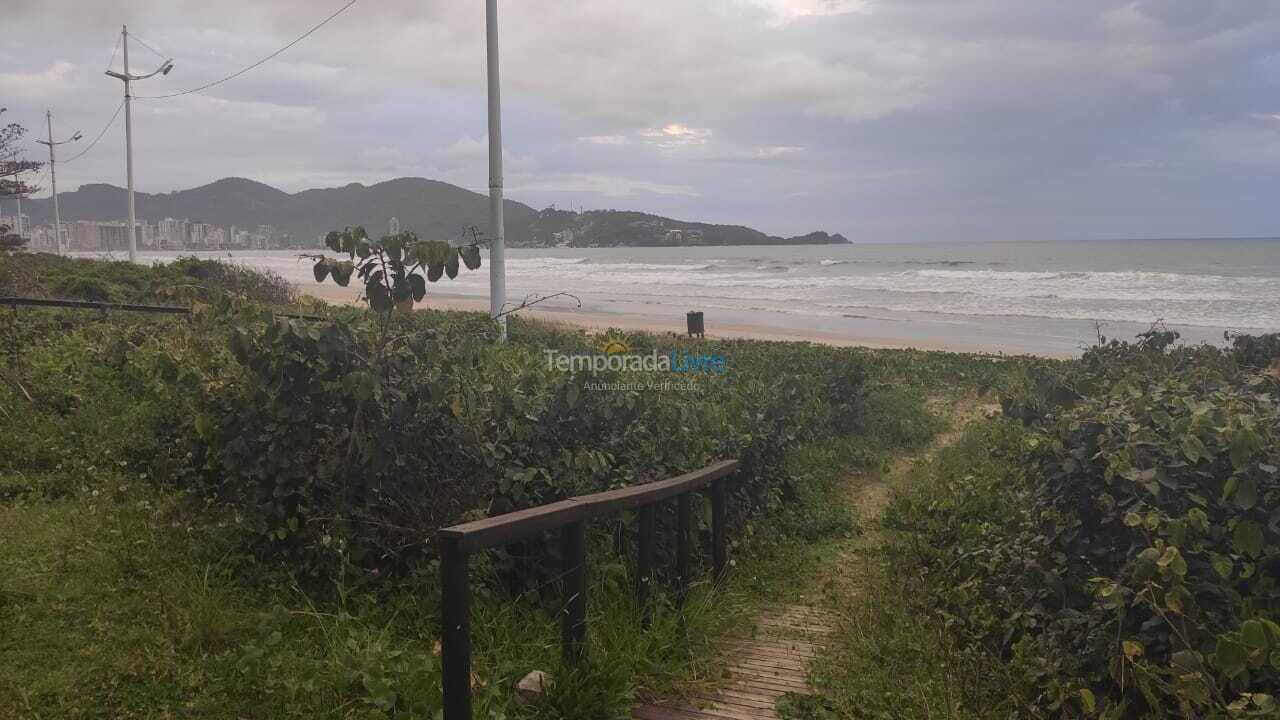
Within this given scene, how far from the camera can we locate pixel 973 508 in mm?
5930

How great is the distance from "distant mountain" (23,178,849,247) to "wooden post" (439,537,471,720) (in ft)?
87.0

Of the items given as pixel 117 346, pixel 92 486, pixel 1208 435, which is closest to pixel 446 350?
pixel 92 486

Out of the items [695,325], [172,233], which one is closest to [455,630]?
[695,325]

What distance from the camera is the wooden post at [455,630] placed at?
8.53 feet

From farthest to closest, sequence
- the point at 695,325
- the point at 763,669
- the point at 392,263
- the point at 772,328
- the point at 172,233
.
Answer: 1. the point at 172,233
2. the point at 772,328
3. the point at 695,325
4. the point at 392,263
5. the point at 763,669

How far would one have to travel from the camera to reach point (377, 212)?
5428cm

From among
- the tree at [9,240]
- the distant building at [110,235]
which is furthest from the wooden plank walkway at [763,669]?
the distant building at [110,235]

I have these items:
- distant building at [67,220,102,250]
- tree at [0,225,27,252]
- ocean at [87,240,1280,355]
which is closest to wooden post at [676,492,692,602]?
ocean at [87,240,1280,355]

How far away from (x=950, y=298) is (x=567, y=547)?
1365 inches

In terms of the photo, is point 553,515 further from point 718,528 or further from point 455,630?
point 718,528

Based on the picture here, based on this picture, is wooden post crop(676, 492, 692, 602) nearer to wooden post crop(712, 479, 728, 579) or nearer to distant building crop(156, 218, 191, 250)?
wooden post crop(712, 479, 728, 579)

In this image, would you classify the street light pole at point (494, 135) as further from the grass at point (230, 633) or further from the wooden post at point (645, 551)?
the wooden post at point (645, 551)

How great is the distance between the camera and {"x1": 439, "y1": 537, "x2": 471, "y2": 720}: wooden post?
2600 mm

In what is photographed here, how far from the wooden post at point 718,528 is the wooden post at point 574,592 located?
160cm
